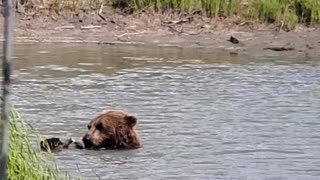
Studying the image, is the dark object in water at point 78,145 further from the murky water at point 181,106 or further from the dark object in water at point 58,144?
the murky water at point 181,106

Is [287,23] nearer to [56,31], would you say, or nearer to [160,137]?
[56,31]

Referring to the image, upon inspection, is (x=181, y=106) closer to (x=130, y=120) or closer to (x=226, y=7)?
(x=130, y=120)

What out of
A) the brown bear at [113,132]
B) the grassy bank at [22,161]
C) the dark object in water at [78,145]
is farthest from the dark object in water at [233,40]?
the grassy bank at [22,161]

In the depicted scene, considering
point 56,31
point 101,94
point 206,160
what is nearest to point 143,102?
point 101,94

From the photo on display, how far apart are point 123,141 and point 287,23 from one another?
325 inches

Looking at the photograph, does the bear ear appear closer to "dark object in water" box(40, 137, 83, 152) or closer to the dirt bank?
"dark object in water" box(40, 137, 83, 152)

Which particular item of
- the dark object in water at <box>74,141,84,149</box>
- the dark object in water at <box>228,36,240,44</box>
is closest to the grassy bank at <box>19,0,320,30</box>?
the dark object in water at <box>228,36,240,44</box>

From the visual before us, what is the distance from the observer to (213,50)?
47.1ft

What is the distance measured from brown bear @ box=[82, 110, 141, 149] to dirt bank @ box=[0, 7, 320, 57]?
682 cm

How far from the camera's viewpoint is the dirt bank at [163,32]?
1465cm

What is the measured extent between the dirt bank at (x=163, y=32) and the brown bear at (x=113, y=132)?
6816 mm

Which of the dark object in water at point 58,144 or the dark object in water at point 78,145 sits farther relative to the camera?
the dark object in water at point 78,145

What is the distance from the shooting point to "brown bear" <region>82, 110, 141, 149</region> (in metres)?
7.53

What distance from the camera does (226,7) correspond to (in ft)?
52.4
